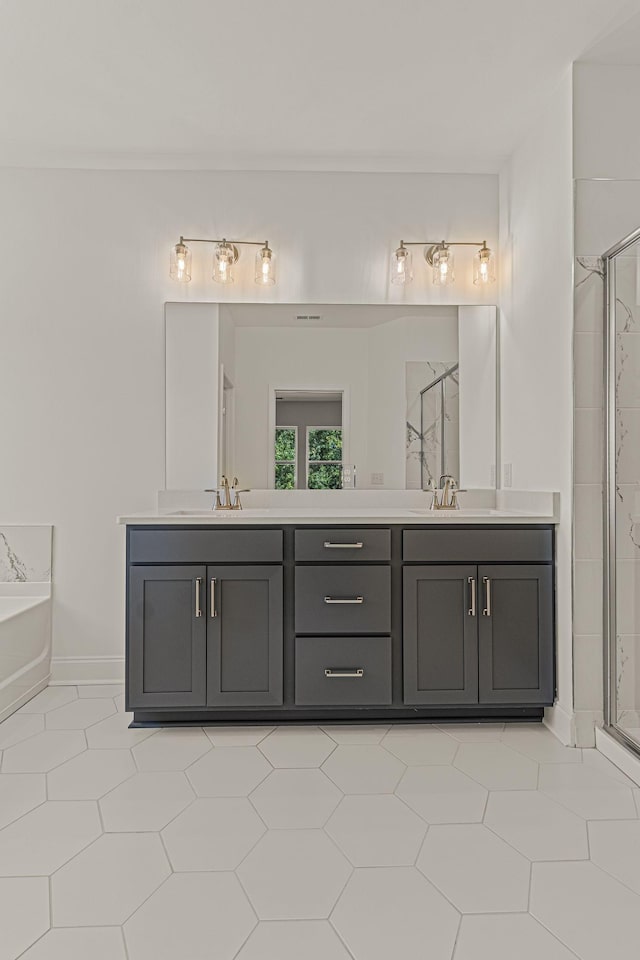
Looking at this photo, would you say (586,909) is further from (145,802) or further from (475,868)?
(145,802)

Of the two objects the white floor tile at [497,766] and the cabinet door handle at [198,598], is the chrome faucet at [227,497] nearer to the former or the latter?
the cabinet door handle at [198,598]

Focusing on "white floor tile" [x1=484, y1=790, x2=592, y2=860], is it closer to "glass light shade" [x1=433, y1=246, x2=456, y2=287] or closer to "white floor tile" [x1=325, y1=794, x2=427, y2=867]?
"white floor tile" [x1=325, y1=794, x2=427, y2=867]

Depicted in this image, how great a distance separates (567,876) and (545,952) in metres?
0.30

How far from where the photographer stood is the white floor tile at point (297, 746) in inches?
89.8

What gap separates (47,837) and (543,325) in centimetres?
243

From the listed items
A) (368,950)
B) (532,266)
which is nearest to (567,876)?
(368,950)

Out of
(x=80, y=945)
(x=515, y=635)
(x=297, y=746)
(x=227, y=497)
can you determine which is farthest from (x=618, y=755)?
(x=227, y=497)

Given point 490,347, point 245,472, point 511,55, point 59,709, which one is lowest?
point 59,709

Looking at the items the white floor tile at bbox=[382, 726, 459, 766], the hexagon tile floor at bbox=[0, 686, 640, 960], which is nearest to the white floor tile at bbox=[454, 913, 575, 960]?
the hexagon tile floor at bbox=[0, 686, 640, 960]

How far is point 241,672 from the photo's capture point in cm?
253

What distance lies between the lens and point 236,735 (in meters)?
2.52

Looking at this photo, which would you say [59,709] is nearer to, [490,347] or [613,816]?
[613,816]

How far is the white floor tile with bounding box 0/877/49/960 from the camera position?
1366mm

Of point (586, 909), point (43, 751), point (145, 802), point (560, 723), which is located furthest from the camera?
point (560, 723)
